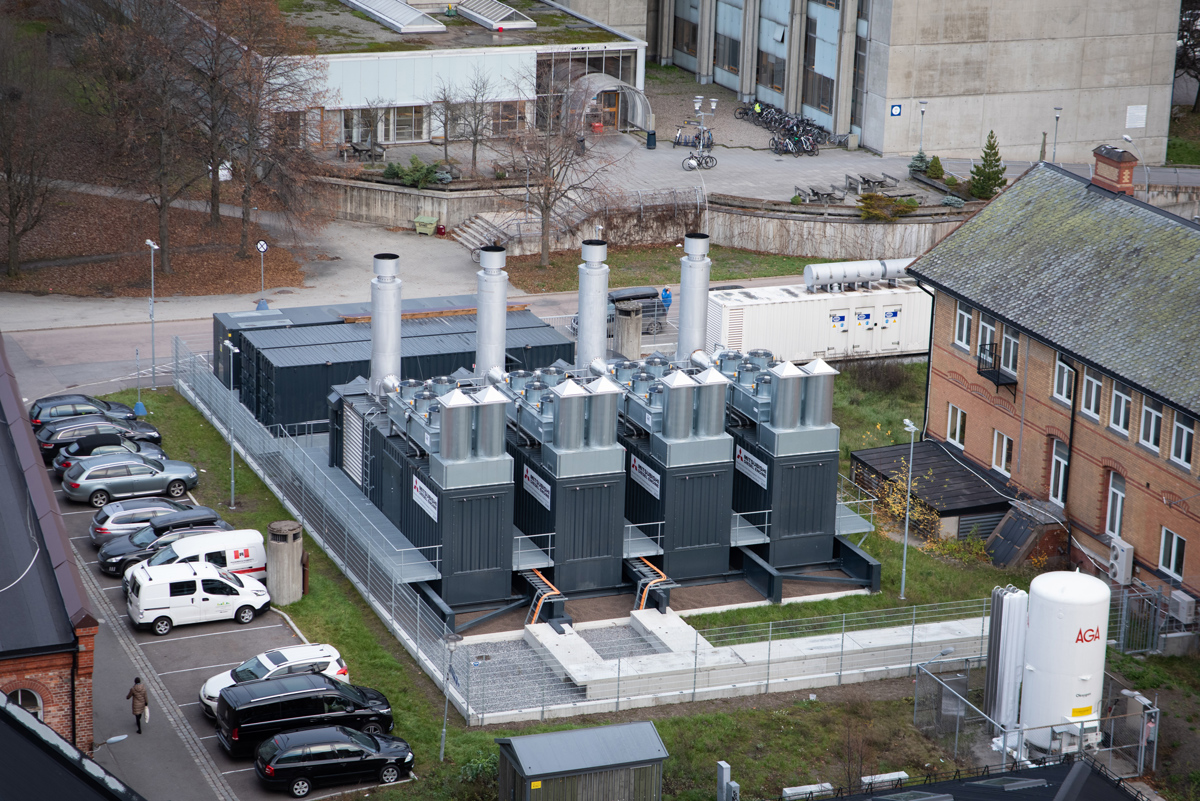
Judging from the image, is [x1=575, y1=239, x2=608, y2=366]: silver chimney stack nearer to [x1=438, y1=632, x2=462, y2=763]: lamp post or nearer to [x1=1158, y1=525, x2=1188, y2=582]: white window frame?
[x1=438, y1=632, x2=462, y2=763]: lamp post

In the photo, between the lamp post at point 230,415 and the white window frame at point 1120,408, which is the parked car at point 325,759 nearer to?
the lamp post at point 230,415

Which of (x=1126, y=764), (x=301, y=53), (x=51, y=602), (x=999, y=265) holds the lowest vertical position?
(x=1126, y=764)

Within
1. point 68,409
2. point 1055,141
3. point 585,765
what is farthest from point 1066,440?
point 1055,141

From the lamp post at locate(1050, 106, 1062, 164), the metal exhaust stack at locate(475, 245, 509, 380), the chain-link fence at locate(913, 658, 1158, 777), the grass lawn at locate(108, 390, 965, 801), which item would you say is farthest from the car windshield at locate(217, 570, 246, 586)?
the lamp post at locate(1050, 106, 1062, 164)

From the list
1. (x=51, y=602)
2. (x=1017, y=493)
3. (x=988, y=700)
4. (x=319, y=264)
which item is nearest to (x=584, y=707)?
(x=988, y=700)

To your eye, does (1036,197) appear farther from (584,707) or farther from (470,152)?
(470,152)
